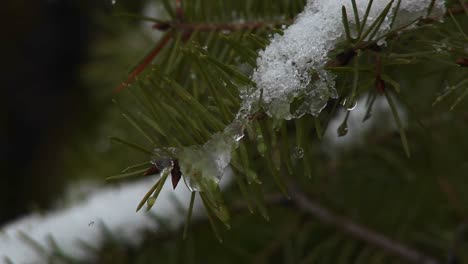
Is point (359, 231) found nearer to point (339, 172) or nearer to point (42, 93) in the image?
point (339, 172)

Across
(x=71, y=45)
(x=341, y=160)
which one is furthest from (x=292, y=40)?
(x=71, y=45)

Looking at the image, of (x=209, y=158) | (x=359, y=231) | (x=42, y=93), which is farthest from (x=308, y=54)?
(x=42, y=93)

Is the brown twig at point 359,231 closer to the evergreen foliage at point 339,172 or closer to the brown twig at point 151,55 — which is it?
the evergreen foliage at point 339,172

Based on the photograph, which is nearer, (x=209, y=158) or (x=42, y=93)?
(x=209, y=158)

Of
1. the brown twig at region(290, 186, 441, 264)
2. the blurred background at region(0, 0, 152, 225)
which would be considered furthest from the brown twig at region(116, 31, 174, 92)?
the blurred background at region(0, 0, 152, 225)

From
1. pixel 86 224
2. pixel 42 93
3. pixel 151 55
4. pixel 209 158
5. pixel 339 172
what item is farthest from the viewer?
pixel 42 93

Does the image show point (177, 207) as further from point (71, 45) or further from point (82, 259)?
point (71, 45)

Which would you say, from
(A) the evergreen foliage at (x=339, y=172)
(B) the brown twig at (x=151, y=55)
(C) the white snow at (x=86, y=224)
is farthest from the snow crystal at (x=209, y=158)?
(C) the white snow at (x=86, y=224)
